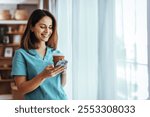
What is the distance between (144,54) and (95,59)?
276 mm

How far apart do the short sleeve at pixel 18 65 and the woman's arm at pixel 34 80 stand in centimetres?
2

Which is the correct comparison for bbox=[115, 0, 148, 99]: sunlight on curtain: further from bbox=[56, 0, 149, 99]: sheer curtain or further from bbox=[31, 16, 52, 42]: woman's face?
bbox=[31, 16, 52, 42]: woman's face

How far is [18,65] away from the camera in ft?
3.03

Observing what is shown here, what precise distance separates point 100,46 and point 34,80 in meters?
0.34

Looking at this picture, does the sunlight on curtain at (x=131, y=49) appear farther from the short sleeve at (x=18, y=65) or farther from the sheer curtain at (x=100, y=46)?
the short sleeve at (x=18, y=65)

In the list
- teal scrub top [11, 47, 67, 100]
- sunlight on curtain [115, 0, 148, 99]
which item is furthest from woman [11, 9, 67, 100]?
sunlight on curtain [115, 0, 148, 99]

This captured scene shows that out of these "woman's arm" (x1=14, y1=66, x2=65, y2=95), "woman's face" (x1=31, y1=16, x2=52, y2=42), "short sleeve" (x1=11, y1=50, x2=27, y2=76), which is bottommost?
"woman's arm" (x1=14, y1=66, x2=65, y2=95)

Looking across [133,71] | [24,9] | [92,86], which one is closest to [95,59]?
[92,86]

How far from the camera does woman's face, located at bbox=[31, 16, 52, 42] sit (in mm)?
914

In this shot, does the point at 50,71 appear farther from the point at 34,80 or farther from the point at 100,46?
the point at 100,46

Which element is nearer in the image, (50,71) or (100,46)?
(50,71)

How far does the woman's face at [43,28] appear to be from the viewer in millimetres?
914

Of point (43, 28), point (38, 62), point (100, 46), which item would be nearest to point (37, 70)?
point (38, 62)

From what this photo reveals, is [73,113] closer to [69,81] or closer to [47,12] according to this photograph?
[69,81]
